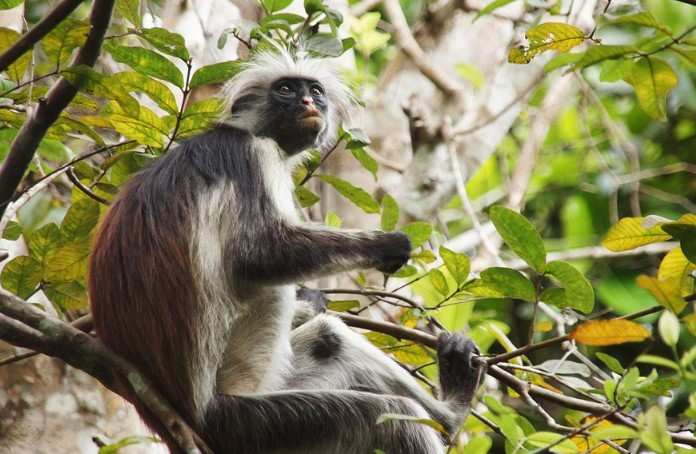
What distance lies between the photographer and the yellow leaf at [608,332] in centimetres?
269

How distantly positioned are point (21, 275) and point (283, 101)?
1773 mm

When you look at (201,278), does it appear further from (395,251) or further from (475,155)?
(475,155)

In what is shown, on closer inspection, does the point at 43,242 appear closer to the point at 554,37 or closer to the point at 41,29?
the point at 41,29

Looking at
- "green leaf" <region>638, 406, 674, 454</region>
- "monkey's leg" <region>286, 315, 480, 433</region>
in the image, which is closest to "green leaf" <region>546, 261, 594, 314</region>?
"monkey's leg" <region>286, 315, 480, 433</region>

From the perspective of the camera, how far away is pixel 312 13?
14.0ft

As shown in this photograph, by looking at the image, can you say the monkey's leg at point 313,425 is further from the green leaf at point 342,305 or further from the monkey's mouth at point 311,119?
the monkey's mouth at point 311,119

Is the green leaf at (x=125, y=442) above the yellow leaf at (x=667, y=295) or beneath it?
beneath

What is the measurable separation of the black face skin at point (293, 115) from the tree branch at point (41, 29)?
6.53 feet

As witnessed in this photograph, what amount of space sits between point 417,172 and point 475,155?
34.6 inches

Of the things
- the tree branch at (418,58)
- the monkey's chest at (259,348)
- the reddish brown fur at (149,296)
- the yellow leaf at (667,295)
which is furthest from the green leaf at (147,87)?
the tree branch at (418,58)

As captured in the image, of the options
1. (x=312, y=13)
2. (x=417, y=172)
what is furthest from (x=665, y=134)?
(x=312, y=13)

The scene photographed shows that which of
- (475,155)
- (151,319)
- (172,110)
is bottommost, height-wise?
(475,155)

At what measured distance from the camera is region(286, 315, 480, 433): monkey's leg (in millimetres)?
4262

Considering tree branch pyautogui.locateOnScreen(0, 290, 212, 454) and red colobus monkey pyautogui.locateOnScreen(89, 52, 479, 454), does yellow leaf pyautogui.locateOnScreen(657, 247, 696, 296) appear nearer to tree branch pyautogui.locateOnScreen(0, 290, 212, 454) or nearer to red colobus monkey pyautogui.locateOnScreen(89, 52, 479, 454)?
red colobus monkey pyautogui.locateOnScreen(89, 52, 479, 454)
